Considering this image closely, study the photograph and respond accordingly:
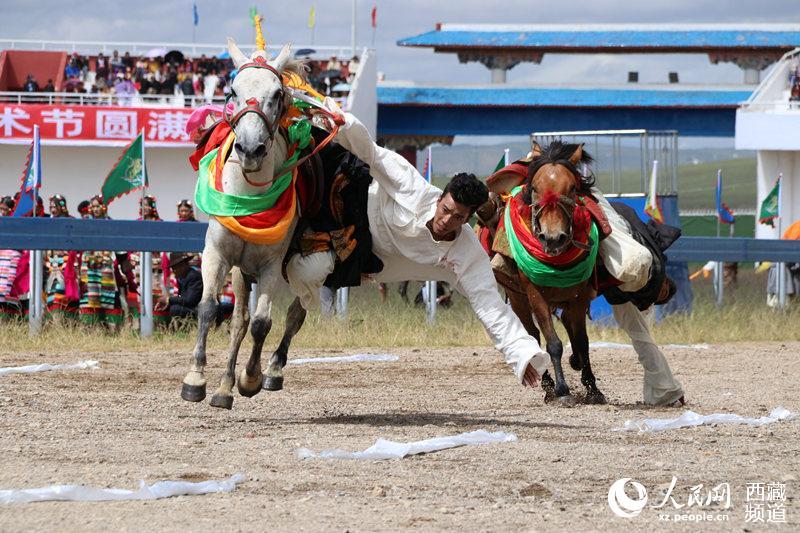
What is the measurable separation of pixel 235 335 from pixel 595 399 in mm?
2910

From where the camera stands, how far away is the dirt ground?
556 centimetres


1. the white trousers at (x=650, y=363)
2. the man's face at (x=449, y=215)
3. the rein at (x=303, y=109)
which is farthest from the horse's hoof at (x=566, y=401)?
the rein at (x=303, y=109)

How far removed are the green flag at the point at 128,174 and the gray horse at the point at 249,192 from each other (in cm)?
787

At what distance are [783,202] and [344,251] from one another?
27.9m

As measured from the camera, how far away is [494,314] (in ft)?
28.0

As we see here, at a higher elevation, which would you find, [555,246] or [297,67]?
[297,67]

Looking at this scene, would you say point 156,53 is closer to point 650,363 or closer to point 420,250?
point 650,363

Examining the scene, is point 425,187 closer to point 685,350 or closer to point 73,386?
point 73,386

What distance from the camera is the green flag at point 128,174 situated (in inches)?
631

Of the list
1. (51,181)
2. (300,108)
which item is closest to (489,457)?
(300,108)

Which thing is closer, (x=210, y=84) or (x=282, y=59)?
(x=282, y=59)

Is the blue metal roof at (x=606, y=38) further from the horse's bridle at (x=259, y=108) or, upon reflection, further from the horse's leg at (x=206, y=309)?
the horse's leg at (x=206, y=309)

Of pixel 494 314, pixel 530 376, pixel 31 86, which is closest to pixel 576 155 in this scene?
pixel 494 314

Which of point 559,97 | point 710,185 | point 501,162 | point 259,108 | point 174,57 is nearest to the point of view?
point 259,108
